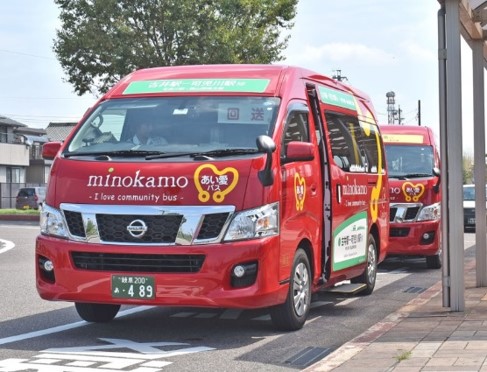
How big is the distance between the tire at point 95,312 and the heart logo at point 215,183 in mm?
2036

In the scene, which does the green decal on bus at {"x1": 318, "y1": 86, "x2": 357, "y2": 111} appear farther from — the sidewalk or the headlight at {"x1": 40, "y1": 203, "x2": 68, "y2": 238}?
the headlight at {"x1": 40, "y1": 203, "x2": 68, "y2": 238}

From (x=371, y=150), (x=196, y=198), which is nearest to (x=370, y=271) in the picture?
(x=371, y=150)

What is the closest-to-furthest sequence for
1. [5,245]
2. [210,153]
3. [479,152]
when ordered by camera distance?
[210,153] < [479,152] < [5,245]

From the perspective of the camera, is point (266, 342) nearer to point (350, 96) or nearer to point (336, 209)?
point (336, 209)

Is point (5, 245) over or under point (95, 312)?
under

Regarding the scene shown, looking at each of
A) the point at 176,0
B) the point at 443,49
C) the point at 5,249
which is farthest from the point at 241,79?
the point at 176,0

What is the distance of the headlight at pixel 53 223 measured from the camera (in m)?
8.62

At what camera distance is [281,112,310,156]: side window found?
29.8ft

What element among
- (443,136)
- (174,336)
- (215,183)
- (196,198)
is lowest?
(174,336)

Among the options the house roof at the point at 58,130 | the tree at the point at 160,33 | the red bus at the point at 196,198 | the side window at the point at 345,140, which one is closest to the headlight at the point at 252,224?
the red bus at the point at 196,198

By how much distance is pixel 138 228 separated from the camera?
27.3 ft

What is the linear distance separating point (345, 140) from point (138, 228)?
357 cm

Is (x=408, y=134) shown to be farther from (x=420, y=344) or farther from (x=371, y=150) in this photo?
(x=420, y=344)

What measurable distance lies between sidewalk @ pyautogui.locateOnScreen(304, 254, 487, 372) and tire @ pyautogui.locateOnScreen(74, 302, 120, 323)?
266 cm
